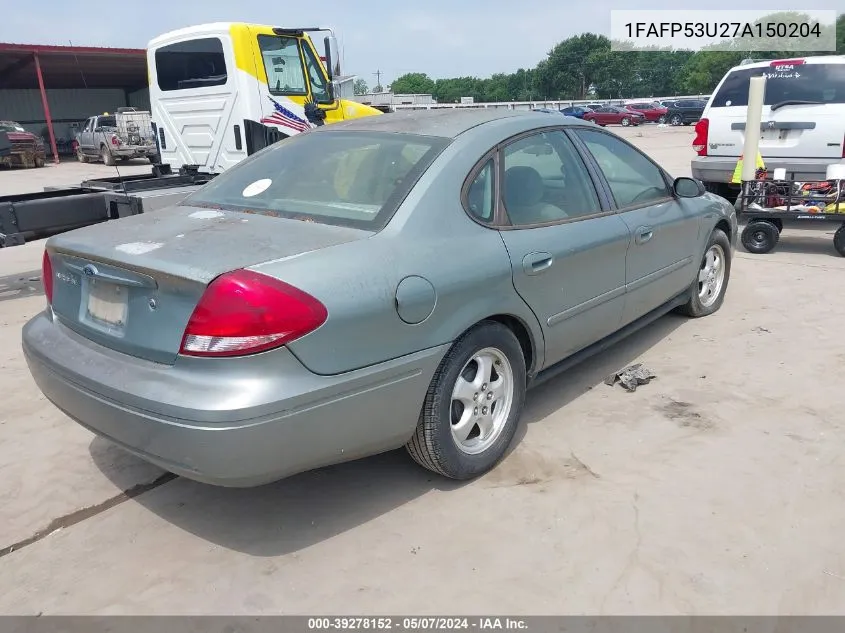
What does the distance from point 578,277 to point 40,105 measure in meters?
36.0

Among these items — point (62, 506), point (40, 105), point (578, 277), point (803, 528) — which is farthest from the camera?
point (40, 105)

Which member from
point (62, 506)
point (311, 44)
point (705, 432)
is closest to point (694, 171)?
point (311, 44)

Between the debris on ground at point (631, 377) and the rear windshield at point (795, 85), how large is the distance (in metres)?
5.43

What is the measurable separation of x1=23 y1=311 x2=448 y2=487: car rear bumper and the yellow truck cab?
5221 millimetres

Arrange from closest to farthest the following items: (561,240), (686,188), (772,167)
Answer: (561,240) → (686,188) → (772,167)

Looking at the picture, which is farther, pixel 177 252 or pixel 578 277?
pixel 578 277

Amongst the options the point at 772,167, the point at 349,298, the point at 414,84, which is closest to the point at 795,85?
the point at 772,167

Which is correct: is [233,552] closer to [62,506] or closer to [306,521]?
[306,521]

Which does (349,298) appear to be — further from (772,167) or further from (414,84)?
(414,84)

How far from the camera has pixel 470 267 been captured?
290 centimetres

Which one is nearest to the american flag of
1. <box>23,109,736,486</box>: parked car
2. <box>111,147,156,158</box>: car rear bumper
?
<box>23,109,736,486</box>: parked car

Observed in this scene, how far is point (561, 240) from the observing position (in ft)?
11.3

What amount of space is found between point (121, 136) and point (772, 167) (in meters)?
21.9

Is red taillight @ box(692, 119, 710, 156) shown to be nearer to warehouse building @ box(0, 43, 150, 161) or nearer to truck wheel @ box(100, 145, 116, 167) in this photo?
truck wheel @ box(100, 145, 116, 167)
